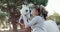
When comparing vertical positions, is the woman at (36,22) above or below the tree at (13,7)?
above

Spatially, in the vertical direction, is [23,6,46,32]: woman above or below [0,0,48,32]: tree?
above

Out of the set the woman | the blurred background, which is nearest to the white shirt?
the woman

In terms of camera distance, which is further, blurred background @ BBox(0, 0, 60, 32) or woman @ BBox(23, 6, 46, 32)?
blurred background @ BBox(0, 0, 60, 32)

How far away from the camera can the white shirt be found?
1277mm

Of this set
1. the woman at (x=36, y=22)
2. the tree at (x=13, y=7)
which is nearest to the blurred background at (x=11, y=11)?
the tree at (x=13, y=7)

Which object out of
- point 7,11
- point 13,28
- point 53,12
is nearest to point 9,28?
point 13,28

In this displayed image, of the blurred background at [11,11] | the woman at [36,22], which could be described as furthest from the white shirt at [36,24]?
the blurred background at [11,11]

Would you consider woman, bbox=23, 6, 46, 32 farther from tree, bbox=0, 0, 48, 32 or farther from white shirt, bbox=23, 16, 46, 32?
tree, bbox=0, 0, 48, 32

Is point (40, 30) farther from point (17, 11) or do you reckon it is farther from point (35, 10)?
point (17, 11)

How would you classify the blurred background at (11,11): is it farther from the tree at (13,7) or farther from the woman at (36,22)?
the woman at (36,22)

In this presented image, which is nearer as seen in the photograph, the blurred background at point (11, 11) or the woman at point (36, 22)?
the woman at point (36, 22)

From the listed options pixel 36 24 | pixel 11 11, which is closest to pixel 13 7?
pixel 11 11

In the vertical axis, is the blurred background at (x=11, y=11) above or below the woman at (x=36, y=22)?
below

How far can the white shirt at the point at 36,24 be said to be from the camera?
4.19 feet
